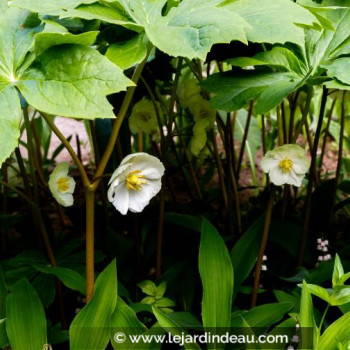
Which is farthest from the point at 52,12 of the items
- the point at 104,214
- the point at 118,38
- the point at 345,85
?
the point at 104,214

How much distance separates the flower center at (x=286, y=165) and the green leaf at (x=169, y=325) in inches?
13.0

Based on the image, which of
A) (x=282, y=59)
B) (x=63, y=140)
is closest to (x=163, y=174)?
(x=63, y=140)

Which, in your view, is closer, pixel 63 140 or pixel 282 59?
pixel 63 140

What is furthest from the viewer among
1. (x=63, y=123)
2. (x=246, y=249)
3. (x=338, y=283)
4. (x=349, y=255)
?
(x=63, y=123)

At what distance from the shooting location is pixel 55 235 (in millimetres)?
1389

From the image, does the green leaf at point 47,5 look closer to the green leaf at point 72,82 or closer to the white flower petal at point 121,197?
the green leaf at point 72,82

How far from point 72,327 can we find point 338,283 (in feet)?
1.45

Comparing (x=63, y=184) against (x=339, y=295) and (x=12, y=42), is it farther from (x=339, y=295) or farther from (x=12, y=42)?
(x=339, y=295)

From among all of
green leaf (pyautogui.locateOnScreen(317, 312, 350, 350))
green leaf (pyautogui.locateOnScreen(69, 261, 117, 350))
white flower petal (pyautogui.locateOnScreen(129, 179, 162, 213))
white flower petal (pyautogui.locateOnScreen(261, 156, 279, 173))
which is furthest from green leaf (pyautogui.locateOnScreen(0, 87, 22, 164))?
green leaf (pyautogui.locateOnScreen(317, 312, 350, 350))

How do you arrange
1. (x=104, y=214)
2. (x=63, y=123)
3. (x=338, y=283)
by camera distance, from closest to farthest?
(x=338, y=283), (x=104, y=214), (x=63, y=123)

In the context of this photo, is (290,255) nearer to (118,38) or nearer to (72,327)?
(72,327)

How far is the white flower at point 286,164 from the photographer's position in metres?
0.91
